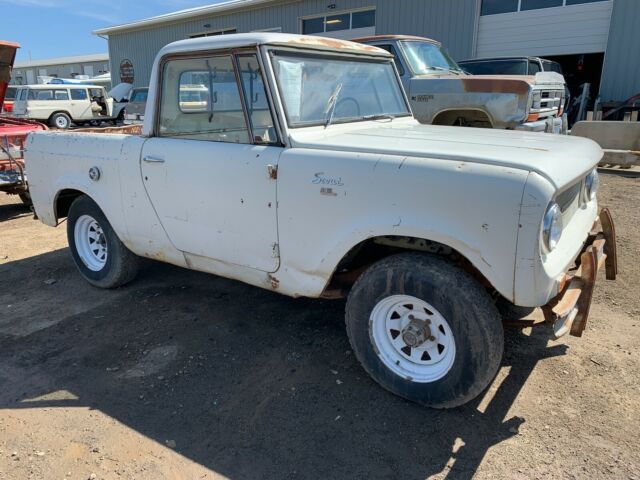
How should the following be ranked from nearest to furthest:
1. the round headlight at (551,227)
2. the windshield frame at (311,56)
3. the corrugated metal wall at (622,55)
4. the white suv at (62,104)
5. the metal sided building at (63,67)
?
the round headlight at (551,227) → the windshield frame at (311,56) → the corrugated metal wall at (622,55) → the white suv at (62,104) → the metal sided building at (63,67)

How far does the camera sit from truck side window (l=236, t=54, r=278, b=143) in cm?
312

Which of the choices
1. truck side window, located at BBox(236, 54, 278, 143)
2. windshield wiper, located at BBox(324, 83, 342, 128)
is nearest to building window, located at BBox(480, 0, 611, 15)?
windshield wiper, located at BBox(324, 83, 342, 128)

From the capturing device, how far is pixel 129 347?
3.53 metres

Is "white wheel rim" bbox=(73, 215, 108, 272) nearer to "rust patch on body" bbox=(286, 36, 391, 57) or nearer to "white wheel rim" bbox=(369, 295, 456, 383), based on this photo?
"rust patch on body" bbox=(286, 36, 391, 57)

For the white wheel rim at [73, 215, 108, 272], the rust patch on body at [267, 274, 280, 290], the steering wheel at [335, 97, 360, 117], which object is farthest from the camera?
the white wheel rim at [73, 215, 108, 272]

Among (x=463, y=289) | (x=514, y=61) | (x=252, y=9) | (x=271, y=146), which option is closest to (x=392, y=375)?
(x=463, y=289)

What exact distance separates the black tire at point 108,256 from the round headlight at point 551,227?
3.30m

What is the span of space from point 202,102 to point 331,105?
3.06ft

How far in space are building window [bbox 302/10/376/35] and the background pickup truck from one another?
899cm

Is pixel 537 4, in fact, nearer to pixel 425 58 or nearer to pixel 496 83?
pixel 425 58

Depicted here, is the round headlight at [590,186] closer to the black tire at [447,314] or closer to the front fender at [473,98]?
the black tire at [447,314]

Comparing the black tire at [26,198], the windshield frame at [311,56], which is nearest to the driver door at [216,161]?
the windshield frame at [311,56]

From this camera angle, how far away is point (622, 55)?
13.2 m

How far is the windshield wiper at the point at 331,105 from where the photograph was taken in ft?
10.9
